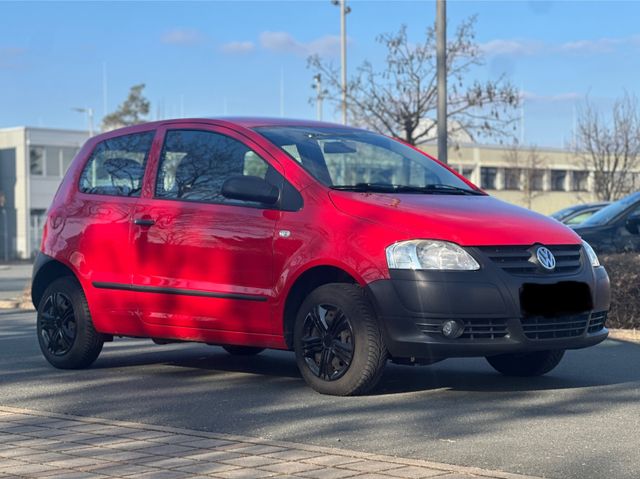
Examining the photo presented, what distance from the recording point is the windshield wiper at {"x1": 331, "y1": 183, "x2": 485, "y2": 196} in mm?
7852

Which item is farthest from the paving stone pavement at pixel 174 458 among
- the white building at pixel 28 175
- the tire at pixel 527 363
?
the white building at pixel 28 175

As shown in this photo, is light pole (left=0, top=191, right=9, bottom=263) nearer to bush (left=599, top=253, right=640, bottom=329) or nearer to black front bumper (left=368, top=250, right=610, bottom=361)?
bush (left=599, top=253, right=640, bottom=329)

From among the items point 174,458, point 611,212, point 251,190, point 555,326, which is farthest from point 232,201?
point 611,212

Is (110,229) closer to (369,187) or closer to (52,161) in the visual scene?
(369,187)

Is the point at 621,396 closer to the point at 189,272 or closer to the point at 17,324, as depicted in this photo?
the point at 189,272

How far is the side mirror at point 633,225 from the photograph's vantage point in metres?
13.9

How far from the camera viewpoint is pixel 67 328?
917 centimetres

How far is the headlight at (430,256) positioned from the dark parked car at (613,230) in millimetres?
8127

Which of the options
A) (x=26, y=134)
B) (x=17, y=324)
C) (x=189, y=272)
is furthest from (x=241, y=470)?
(x=26, y=134)

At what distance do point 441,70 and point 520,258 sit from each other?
9.49 metres

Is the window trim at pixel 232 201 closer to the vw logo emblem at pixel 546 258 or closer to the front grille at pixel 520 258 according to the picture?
the front grille at pixel 520 258

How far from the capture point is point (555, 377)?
834cm

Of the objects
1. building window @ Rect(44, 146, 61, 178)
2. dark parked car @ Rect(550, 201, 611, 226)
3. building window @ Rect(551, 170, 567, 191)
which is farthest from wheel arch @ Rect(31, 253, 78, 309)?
building window @ Rect(551, 170, 567, 191)

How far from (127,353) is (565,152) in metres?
63.0
